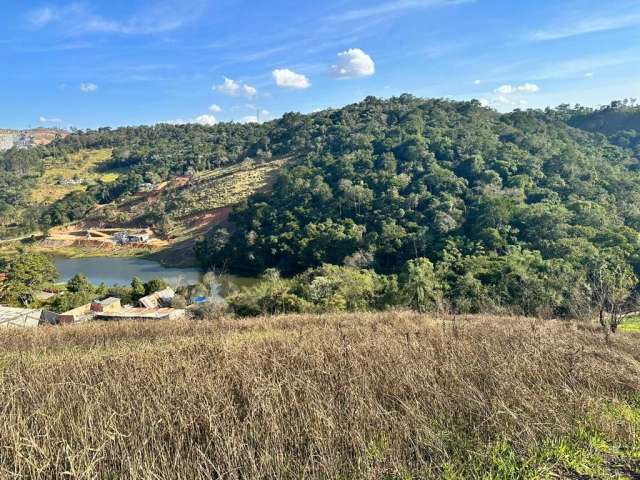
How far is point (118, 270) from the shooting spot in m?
38.2

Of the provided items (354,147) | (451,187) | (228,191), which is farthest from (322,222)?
(228,191)

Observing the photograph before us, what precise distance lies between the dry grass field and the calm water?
1134 inches

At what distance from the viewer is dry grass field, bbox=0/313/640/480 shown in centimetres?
275

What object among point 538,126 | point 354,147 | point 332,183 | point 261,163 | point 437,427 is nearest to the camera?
point 437,427

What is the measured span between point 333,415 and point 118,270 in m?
40.1

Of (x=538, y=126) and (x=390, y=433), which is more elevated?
(x=538, y=126)

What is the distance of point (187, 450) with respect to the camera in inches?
118

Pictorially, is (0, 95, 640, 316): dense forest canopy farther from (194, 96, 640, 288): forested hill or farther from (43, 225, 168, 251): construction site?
(43, 225, 168, 251): construction site

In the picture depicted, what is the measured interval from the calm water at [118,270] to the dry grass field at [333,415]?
94.5 feet

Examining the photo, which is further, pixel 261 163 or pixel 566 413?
pixel 261 163

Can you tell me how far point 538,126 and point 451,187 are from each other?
28417 mm

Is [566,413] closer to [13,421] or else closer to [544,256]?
[13,421]

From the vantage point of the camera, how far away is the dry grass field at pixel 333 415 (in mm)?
2750

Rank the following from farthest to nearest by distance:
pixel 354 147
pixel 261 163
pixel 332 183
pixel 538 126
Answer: pixel 261 163 → pixel 538 126 → pixel 354 147 → pixel 332 183
